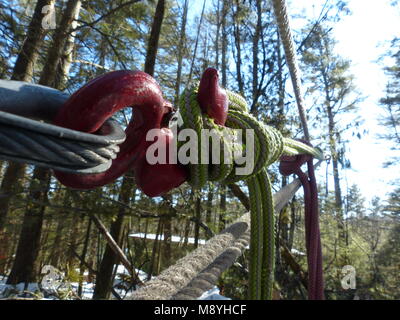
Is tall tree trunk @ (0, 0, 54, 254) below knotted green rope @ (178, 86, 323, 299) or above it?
above

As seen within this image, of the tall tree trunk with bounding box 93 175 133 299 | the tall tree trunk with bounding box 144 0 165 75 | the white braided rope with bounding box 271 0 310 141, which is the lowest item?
the tall tree trunk with bounding box 93 175 133 299

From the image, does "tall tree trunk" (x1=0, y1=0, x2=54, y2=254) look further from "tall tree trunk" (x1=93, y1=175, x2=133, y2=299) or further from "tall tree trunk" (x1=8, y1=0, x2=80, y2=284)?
"tall tree trunk" (x1=93, y1=175, x2=133, y2=299)

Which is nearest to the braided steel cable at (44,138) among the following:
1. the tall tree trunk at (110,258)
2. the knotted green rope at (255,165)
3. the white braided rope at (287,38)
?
the knotted green rope at (255,165)

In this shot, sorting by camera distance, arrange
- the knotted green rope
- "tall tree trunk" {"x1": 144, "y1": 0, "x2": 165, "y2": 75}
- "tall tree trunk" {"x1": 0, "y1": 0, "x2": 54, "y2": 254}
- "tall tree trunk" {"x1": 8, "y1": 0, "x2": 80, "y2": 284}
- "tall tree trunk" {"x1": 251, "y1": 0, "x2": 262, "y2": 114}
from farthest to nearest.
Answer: "tall tree trunk" {"x1": 251, "y1": 0, "x2": 262, "y2": 114}, "tall tree trunk" {"x1": 144, "y1": 0, "x2": 165, "y2": 75}, "tall tree trunk" {"x1": 8, "y1": 0, "x2": 80, "y2": 284}, "tall tree trunk" {"x1": 0, "y1": 0, "x2": 54, "y2": 254}, the knotted green rope

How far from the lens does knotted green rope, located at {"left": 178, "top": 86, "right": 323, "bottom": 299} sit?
1.04ft

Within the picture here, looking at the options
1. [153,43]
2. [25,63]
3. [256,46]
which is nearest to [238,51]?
[256,46]

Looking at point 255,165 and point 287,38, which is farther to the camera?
point 287,38

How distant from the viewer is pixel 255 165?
374mm

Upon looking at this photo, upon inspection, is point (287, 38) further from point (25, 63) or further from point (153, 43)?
point (153, 43)

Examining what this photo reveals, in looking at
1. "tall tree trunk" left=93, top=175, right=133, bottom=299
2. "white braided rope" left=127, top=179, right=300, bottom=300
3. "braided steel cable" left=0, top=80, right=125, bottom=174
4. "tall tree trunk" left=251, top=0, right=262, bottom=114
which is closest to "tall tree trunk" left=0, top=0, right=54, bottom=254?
"tall tree trunk" left=93, top=175, right=133, bottom=299

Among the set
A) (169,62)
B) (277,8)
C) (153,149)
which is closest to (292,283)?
(277,8)

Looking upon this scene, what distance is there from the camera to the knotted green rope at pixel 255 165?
0.32 m

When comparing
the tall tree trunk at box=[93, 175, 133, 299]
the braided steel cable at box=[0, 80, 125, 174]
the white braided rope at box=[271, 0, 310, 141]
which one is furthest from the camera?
the tall tree trunk at box=[93, 175, 133, 299]
